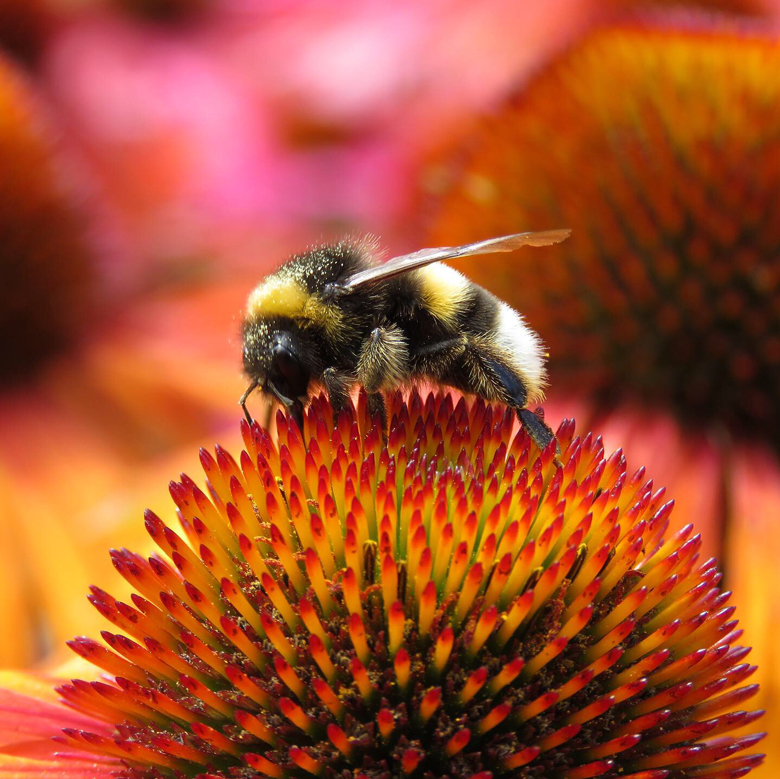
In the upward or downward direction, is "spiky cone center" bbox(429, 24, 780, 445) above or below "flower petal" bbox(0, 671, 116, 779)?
above

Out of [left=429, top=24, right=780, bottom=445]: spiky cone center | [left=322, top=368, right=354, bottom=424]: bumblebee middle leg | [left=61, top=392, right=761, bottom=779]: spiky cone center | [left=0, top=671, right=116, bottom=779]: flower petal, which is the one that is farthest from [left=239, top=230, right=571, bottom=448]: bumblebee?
[left=429, top=24, right=780, bottom=445]: spiky cone center

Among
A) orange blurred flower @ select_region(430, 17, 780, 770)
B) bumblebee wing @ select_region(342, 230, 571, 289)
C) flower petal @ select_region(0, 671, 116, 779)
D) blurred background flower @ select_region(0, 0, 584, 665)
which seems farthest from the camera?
blurred background flower @ select_region(0, 0, 584, 665)

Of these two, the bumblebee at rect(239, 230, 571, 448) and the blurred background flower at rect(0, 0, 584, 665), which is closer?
the bumblebee at rect(239, 230, 571, 448)

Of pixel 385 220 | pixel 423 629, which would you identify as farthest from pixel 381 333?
pixel 385 220

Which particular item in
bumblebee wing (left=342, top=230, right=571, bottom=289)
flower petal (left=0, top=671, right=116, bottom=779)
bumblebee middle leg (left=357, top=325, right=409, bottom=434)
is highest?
bumblebee wing (left=342, top=230, right=571, bottom=289)

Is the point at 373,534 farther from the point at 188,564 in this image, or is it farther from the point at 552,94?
the point at 552,94

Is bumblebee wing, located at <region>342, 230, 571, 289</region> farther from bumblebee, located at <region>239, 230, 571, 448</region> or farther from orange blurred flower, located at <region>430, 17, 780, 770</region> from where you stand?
orange blurred flower, located at <region>430, 17, 780, 770</region>

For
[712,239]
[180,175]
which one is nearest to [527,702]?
[712,239]

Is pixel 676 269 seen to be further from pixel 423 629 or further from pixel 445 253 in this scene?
pixel 423 629
